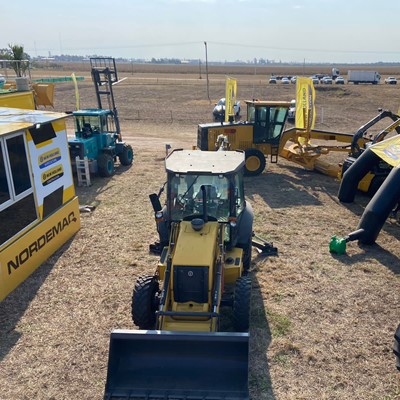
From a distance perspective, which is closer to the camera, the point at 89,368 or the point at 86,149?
the point at 89,368

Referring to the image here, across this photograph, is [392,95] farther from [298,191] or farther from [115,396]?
[115,396]

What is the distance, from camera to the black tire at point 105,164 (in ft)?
48.5

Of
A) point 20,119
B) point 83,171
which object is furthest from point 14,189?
point 83,171

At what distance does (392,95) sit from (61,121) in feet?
128

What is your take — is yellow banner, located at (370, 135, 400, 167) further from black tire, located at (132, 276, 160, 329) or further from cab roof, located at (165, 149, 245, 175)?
black tire, located at (132, 276, 160, 329)

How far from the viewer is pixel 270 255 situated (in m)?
8.88

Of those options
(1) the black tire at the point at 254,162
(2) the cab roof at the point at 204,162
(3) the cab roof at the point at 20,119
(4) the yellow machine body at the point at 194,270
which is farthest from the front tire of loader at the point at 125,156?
(4) the yellow machine body at the point at 194,270

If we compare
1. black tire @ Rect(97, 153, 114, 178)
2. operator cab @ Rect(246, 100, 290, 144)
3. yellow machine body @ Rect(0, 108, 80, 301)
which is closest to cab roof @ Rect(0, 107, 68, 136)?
yellow machine body @ Rect(0, 108, 80, 301)

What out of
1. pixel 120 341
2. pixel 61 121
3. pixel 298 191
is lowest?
pixel 298 191

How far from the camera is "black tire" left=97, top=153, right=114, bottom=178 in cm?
1477

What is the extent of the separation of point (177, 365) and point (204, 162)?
3.27m

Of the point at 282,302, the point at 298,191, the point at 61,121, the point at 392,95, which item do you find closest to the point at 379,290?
the point at 282,302

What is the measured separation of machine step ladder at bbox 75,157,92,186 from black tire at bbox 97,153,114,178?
820 mm

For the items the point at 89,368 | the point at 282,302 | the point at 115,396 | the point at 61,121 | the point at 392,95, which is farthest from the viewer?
the point at 392,95
